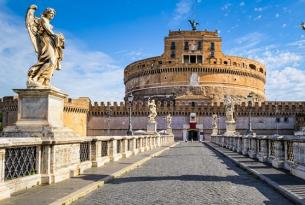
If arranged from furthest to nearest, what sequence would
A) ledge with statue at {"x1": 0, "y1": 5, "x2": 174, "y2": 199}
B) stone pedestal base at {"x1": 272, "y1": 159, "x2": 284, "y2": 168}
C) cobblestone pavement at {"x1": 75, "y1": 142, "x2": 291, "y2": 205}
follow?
stone pedestal base at {"x1": 272, "y1": 159, "x2": 284, "y2": 168}, ledge with statue at {"x1": 0, "y1": 5, "x2": 174, "y2": 199}, cobblestone pavement at {"x1": 75, "y1": 142, "x2": 291, "y2": 205}

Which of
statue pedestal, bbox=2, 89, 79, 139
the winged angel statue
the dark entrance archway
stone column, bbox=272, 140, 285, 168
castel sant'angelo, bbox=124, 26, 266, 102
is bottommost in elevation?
the dark entrance archway

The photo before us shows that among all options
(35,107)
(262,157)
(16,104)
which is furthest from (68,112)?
(35,107)

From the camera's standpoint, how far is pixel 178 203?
667 cm

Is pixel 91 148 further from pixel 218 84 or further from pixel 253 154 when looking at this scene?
pixel 218 84

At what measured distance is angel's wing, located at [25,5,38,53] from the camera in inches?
347

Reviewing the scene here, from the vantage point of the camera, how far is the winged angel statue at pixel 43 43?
28.7 feet

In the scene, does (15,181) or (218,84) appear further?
(218,84)

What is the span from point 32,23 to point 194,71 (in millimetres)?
69829

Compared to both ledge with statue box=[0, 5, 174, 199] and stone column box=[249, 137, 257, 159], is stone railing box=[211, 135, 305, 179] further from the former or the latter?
ledge with statue box=[0, 5, 174, 199]

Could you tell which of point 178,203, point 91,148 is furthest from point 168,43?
point 178,203

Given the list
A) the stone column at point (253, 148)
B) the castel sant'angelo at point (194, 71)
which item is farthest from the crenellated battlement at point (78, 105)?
the stone column at point (253, 148)

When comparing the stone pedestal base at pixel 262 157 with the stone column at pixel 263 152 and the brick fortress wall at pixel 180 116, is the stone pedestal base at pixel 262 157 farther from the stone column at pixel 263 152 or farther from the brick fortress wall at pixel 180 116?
the brick fortress wall at pixel 180 116

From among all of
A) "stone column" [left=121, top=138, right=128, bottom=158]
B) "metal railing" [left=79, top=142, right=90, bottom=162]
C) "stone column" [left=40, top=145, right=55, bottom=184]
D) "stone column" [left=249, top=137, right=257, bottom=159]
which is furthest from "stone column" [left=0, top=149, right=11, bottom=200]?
"stone column" [left=249, top=137, right=257, bottom=159]

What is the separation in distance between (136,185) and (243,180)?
8.70 feet
